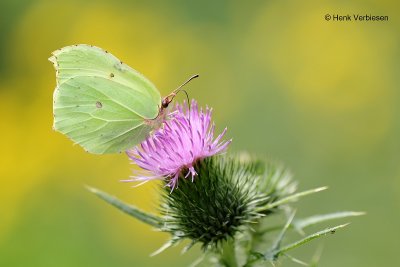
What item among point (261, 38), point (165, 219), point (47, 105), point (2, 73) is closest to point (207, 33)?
point (261, 38)

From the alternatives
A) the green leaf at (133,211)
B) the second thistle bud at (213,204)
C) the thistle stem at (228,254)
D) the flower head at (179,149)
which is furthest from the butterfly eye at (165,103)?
the thistle stem at (228,254)

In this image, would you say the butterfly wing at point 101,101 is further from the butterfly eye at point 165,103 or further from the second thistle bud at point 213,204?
the second thistle bud at point 213,204

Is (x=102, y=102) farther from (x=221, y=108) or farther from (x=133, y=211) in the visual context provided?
(x=221, y=108)

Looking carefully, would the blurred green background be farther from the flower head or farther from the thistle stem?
the flower head

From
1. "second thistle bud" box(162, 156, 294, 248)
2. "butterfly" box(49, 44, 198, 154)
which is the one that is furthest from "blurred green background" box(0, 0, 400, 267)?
"butterfly" box(49, 44, 198, 154)

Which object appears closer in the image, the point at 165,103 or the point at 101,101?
the point at 165,103

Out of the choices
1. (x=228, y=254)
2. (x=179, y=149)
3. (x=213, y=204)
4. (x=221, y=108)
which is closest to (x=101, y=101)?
(x=179, y=149)
